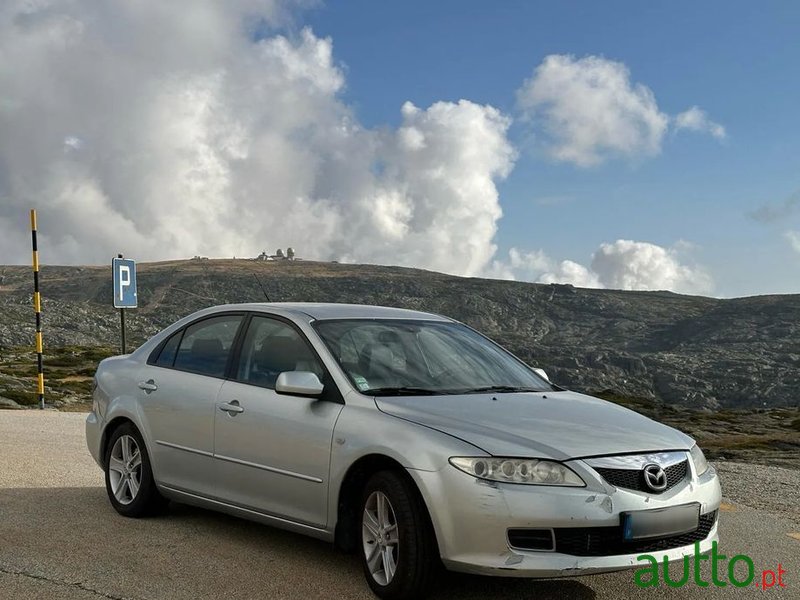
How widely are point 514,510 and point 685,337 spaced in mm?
121009

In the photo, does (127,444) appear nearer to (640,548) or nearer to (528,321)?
(640,548)

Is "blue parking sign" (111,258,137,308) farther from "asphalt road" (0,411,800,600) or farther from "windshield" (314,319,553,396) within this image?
"windshield" (314,319,553,396)

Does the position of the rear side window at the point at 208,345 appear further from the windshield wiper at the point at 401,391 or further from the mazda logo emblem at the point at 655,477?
the mazda logo emblem at the point at 655,477

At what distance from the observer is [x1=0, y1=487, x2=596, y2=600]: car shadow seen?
5047mm

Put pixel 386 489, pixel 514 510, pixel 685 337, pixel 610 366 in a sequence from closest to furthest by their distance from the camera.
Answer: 1. pixel 514 510
2. pixel 386 489
3. pixel 610 366
4. pixel 685 337

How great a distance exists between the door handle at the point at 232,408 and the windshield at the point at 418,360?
69cm

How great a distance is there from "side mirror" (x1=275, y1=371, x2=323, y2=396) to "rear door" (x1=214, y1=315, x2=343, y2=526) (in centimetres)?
11

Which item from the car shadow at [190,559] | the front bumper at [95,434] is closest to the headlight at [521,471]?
the car shadow at [190,559]

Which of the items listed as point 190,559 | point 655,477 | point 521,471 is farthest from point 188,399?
point 655,477

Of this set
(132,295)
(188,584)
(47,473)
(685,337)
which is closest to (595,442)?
(188,584)

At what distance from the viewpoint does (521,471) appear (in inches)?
180

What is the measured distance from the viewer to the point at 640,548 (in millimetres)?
4629

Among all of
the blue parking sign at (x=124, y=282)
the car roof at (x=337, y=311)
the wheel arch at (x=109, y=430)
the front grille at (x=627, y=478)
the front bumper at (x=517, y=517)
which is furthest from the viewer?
the blue parking sign at (x=124, y=282)

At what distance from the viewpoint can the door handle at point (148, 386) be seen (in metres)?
6.86
